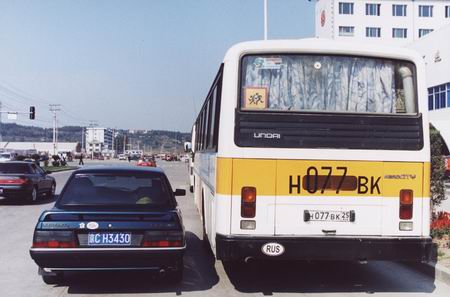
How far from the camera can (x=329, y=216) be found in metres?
6.42

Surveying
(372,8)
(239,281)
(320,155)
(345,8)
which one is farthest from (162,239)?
(372,8)

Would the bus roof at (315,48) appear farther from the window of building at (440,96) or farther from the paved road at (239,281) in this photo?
the window of building at (440,96)

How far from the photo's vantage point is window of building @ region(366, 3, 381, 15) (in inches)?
2884

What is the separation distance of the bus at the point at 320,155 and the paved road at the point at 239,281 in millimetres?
717

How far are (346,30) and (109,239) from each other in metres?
70.7

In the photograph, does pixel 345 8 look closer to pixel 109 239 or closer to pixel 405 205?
pixel 405 205

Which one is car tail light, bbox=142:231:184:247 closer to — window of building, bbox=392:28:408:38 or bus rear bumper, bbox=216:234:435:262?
bus rear bumper, bbox=216:234:435:262

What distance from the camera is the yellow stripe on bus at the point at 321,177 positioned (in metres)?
6.36

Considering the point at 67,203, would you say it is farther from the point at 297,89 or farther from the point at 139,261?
the point at 297,89

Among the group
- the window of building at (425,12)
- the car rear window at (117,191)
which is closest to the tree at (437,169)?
the car rear window at (117,191)

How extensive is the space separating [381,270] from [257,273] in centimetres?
193

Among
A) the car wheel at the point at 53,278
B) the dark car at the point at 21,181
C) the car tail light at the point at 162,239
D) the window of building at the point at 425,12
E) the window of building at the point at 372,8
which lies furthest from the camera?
the window of building at the point at 425,12

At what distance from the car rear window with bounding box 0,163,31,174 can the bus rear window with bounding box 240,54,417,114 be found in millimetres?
14004

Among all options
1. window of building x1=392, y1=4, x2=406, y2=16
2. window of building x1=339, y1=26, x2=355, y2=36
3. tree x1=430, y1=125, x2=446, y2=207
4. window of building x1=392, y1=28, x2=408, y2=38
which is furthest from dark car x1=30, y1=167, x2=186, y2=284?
window of building x1=392, y1=4, x2=406, y2=16
